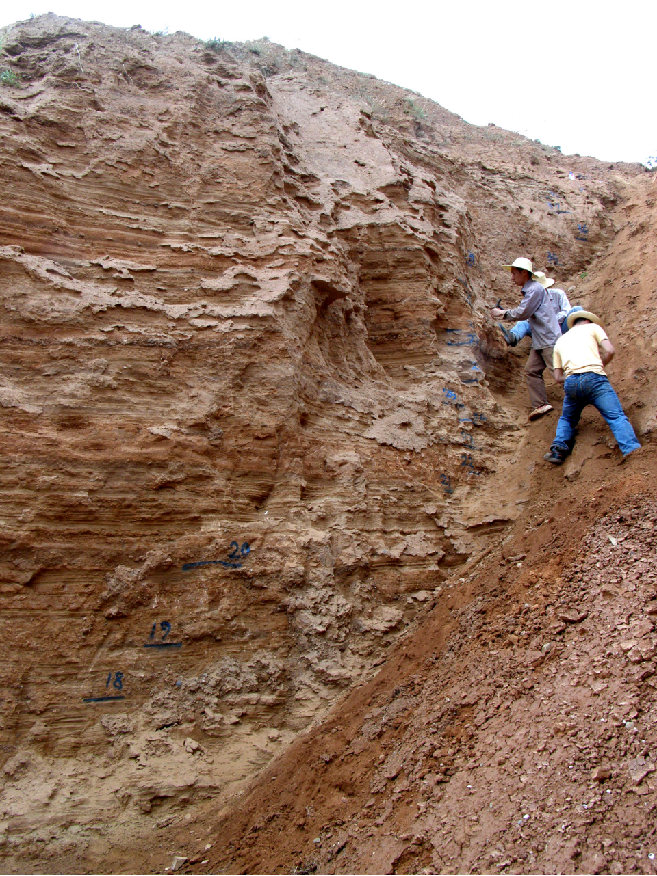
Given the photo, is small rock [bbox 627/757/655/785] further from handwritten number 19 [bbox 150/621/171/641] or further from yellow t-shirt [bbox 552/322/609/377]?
yellow t-shirt [bbox 552/322/609/377]

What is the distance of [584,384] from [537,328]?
2.04 metres

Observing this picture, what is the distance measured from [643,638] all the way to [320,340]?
408cm

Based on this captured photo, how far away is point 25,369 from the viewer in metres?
4.86

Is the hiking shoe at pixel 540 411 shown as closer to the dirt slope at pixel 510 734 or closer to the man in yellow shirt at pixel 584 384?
the man in yellow shirt at pixel 584 384

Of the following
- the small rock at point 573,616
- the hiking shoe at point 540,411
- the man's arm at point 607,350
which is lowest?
the small rock at point 573,616

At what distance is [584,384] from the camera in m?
5.54

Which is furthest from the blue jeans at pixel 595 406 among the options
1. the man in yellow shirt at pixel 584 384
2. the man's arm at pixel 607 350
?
the man's arm at pixel 607 350

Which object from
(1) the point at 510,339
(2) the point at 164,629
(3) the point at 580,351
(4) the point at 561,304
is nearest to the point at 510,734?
(2) the point at 164,629

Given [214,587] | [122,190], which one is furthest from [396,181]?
[214,587]

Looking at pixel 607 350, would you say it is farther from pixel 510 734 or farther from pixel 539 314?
pixel 510 734

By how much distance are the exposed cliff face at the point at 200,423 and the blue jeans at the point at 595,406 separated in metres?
0.75

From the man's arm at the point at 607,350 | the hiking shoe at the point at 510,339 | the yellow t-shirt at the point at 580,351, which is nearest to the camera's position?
the yellow t-shirt at the point at 580,351

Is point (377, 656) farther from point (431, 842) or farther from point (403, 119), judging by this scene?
point (403, 119)

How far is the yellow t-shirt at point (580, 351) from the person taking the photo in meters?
5.57
